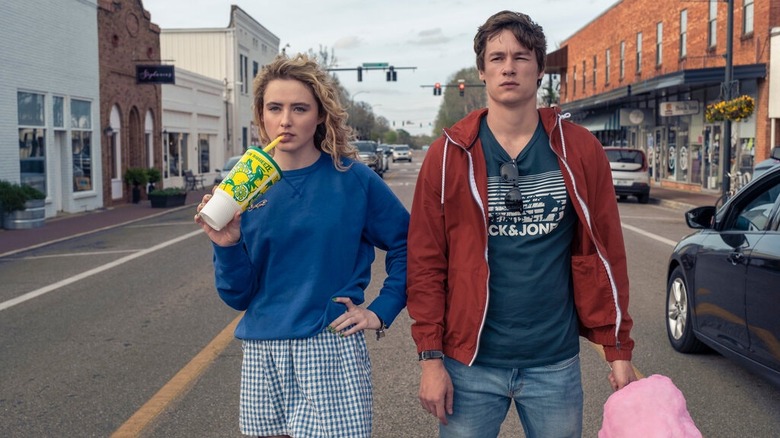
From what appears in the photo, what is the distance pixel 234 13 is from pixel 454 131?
150ft

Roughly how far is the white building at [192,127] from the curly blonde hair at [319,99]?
31956 mm

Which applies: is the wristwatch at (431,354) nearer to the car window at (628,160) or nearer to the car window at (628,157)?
the car window at (628,160)

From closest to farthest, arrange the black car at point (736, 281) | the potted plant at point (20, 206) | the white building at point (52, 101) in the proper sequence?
the black car at point (736, 281) < the potted plant at point (20, 206) < the white building at point (52, 101)

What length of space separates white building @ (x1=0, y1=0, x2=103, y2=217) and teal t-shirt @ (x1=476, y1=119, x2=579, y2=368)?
64.6 feet

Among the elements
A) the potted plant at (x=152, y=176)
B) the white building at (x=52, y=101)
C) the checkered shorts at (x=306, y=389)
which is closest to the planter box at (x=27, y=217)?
the white building at (x=52, y=101)

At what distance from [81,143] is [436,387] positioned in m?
24.1

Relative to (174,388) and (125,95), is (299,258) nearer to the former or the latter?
(174,388)

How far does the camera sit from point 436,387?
101 inches

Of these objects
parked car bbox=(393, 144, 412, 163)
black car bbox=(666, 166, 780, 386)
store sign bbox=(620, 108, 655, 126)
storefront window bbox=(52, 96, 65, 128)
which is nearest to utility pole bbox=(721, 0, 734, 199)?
store sign bbox=(620, 108, 655, 126)

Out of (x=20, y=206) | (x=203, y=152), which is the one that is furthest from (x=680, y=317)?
(x=203, y=152)

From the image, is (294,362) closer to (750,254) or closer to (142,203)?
(750,254)

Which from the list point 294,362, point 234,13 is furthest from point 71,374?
point 234,13

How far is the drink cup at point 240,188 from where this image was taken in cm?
249

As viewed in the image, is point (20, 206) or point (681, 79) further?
point (681, 79)
